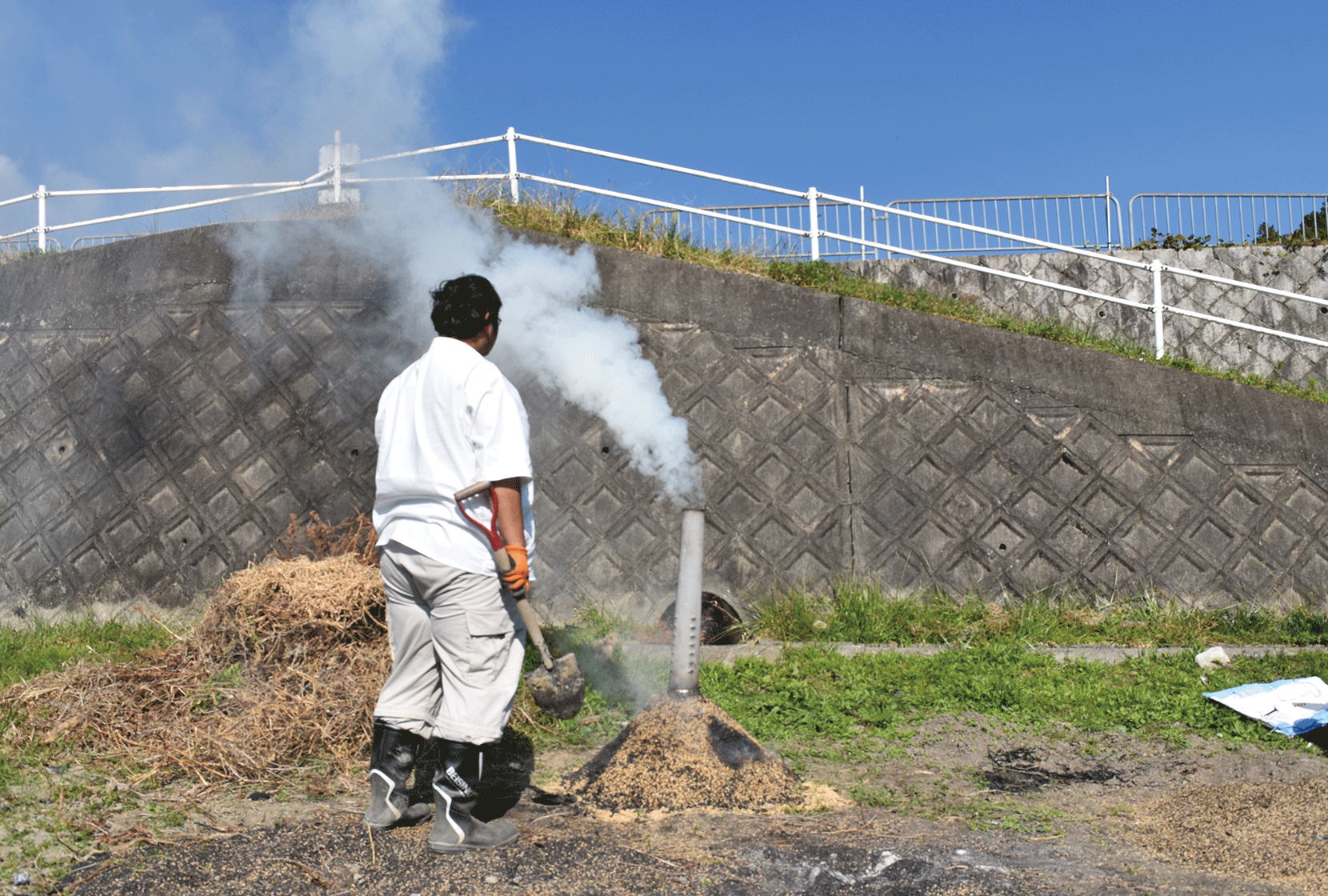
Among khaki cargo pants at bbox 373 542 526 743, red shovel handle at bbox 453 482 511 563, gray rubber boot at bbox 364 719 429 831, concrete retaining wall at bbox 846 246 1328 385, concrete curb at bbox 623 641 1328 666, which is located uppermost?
concrete retaining wall at bbox 846 246 1328 385

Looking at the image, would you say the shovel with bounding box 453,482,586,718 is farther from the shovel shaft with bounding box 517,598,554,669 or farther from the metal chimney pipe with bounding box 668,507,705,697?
the metal chimney pipe with bounding box 668,507,705,697

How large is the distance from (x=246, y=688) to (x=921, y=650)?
4105 mm

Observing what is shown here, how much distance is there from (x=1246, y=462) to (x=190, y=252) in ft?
29.1

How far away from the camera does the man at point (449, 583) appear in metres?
3.21

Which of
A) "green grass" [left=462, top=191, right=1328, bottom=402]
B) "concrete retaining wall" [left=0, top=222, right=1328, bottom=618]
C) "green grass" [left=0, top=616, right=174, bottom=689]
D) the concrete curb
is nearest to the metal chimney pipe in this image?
the concrete curb

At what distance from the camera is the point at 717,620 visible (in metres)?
7.15

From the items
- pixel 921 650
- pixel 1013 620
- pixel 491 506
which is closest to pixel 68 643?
pixel 491 506

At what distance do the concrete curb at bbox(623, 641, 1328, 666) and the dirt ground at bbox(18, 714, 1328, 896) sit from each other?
1.67 m

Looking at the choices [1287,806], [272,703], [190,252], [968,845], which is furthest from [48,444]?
[1287,806]

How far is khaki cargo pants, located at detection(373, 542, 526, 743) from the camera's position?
3223 millimetres

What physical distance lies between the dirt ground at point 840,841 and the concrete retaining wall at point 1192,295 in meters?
9.33

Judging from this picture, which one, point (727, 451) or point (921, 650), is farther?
point (727, 451)

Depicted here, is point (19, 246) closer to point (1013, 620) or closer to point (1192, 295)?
point (1013, 620)

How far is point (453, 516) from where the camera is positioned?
3264 mm
